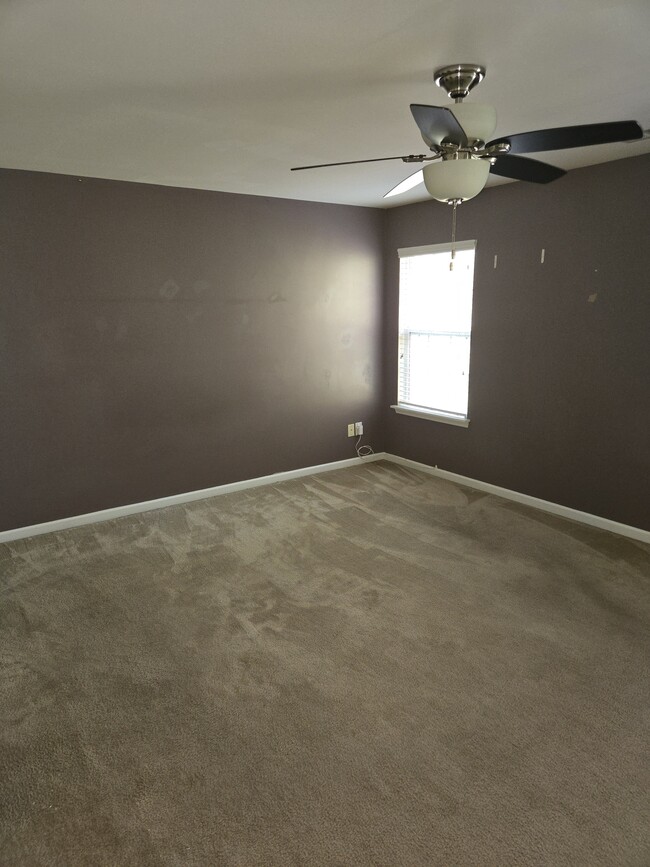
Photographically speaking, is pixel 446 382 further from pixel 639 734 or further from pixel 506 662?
pixel 639 734

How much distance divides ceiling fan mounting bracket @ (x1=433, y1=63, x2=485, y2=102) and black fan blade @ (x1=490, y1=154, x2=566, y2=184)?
0.95 ft

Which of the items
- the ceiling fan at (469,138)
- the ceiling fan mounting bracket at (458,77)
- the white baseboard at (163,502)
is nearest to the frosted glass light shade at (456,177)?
the ceiling fan at (469,138)

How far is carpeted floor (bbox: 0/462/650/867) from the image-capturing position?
5.41ft

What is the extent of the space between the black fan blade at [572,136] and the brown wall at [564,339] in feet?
5.79

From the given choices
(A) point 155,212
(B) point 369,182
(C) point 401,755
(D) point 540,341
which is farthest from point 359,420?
(C) point 401,755

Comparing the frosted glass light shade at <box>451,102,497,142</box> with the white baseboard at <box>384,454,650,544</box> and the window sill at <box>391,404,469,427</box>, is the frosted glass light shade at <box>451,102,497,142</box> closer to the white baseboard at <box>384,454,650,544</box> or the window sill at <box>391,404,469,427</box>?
the white baseboard at <box>384,454,650,544</box>

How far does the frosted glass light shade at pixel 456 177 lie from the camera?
186 cm

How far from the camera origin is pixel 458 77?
196 centimetres

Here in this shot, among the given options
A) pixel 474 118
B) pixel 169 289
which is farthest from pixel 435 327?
pixel 474 118

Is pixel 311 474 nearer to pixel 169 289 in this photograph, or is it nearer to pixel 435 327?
pixel 435 327

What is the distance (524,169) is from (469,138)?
467 millimetres

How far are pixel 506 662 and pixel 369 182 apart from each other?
310 cm

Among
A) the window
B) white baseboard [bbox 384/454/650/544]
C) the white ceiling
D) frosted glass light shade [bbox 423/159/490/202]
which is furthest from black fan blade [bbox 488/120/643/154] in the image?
white baseboard [bbox 384/454/650/544]

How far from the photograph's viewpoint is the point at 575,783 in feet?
5.91
